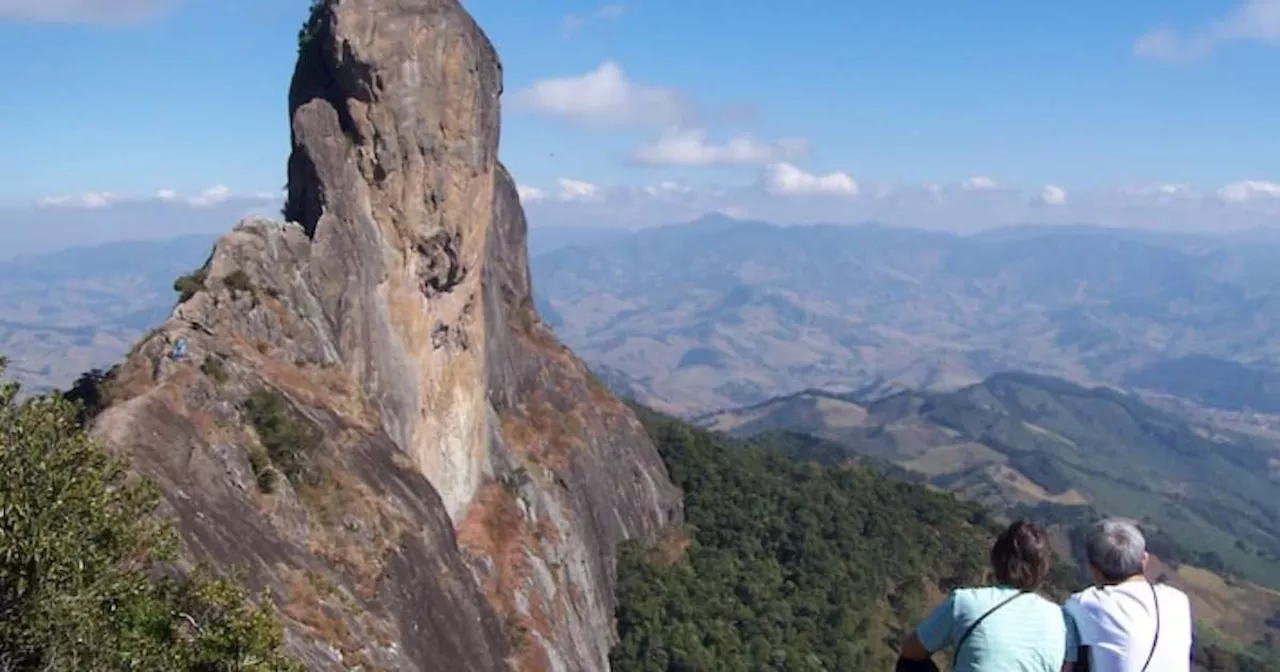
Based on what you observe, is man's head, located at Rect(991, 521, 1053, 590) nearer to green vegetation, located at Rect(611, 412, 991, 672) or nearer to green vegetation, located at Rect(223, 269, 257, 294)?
green vegetation, located at Rect(223, 269, 257, 294)

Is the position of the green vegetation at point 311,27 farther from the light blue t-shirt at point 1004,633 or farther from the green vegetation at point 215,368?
the light blue t-shirt at point 1004,633

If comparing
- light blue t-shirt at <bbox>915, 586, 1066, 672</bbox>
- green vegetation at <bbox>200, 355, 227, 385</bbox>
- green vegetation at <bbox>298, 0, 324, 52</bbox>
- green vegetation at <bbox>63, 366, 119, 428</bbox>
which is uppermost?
green vegetation at <bbox>298, 0, 324, 52</bbox>

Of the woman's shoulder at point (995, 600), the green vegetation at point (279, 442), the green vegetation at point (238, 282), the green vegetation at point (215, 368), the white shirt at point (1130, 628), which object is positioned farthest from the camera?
the green vegetation at point (238, 282)

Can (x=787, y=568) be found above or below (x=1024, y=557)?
below

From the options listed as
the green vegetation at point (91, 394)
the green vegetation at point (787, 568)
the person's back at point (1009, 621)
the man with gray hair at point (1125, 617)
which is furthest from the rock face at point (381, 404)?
the man with gray hair at point (1125, 617)

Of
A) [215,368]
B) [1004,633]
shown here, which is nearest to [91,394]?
[215,368]

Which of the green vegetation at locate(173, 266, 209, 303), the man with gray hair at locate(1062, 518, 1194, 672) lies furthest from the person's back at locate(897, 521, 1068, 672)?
the green vegetation at locate(173, 266, 209, 303)

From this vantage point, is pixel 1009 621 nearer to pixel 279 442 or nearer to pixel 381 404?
pixel 279 442
